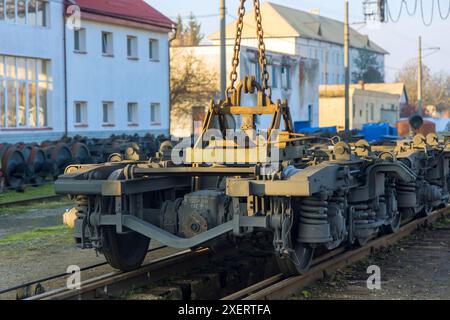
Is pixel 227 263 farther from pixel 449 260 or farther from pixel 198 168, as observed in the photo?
pixel 449 260

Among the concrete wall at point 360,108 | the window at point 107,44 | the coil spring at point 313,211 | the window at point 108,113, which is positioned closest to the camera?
the coil spring at point 313,211

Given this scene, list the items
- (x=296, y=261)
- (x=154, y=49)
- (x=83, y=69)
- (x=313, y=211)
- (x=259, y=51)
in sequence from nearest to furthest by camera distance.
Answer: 1. (x=313, y=211)
2. (x=296, y=261)
3. (x=259, y=51)
4. (x=83, y=69)
5. (x=154, y=49)

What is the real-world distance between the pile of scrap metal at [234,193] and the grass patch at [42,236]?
289 cm

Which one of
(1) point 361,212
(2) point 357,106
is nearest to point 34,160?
(1) point 361,212

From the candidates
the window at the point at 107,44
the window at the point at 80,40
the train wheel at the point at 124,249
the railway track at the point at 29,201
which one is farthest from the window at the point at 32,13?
the train wheel at the point at 124,249

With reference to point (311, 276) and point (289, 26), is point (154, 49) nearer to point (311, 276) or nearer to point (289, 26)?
point (311, 276)

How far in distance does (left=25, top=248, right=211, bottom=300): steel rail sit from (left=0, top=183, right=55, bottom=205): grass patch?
849cm

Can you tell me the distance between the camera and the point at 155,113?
3741 centimetres

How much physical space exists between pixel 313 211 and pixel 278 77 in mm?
42732

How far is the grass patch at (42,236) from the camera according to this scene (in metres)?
11.9

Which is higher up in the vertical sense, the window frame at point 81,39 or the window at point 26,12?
the window at point 26,12

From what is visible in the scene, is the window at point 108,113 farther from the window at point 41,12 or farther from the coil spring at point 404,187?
the coil spring at point 404,187

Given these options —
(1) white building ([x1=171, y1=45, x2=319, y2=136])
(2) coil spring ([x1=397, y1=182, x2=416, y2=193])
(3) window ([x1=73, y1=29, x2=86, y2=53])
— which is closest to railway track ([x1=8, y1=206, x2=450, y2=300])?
(2) coil spring ([x1=397, y1=182, x2=416, y2=193])
